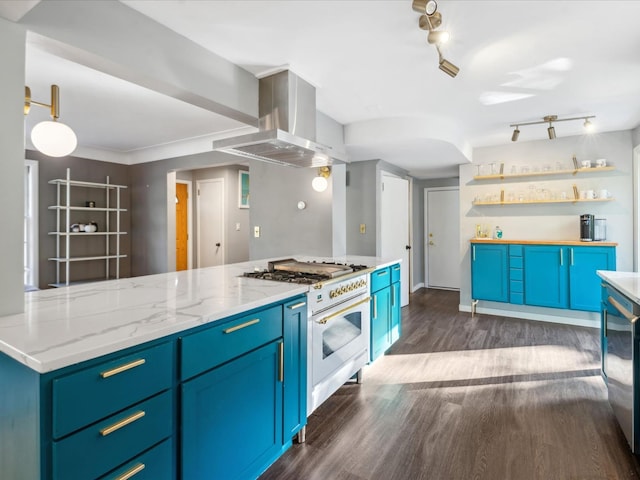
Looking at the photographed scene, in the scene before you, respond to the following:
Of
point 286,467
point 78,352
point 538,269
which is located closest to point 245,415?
point 286,467

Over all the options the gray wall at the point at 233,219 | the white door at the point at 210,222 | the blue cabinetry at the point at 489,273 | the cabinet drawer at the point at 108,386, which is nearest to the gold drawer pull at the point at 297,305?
the cabinet drawer at the point at 108,386

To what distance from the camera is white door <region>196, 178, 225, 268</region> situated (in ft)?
20.0

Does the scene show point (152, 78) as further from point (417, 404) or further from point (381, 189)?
point (381, 189)

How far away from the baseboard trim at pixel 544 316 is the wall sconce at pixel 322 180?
2722mm

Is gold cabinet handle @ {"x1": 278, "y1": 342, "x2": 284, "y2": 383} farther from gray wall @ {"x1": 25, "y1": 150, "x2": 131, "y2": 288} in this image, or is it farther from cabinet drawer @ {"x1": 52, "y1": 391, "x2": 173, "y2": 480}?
gray wall @ {"x1": 25, "y1": 150, "x2": 131, "y2": 288}

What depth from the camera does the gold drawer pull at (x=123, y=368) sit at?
1014 millimetres

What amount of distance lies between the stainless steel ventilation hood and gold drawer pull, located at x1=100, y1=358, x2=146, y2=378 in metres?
1.51

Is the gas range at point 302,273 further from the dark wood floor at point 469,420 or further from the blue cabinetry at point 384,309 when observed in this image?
the dark wood floor at point 469,420

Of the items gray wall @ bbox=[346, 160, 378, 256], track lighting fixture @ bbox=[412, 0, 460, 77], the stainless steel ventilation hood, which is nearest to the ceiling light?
track lighting fixture @ bbox=[412, 0, 460, 77]

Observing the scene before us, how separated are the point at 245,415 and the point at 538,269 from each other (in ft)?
13.6

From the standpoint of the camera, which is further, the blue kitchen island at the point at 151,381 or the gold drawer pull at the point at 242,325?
the gold drawer pull at the point at 242,325

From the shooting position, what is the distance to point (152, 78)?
75.9 inches

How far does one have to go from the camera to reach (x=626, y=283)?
2.01 meters

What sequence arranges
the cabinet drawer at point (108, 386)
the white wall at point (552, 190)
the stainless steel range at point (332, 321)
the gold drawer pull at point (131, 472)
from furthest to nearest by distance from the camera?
the white wall at point (552, 190)
the stainless steel range at point (332, 321)
the gold drawer pull at point (131, 472)
the cabinet drawer at point (108, 386)
